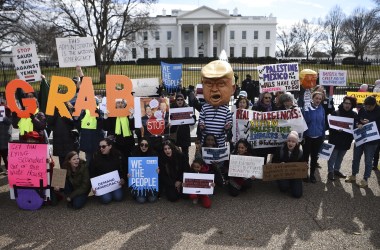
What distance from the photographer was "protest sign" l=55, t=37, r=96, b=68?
633 centimetres

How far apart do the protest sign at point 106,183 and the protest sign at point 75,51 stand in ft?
8.29

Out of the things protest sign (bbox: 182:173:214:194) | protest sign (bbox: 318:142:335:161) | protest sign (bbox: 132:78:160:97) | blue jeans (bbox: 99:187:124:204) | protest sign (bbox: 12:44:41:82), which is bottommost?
blue jeans (bbox: 99:187:124:204)

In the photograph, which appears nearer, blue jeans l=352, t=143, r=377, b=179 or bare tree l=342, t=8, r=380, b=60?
blue jeans l=352, t=143, r=377, b=179

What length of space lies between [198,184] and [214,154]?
2.44 feet

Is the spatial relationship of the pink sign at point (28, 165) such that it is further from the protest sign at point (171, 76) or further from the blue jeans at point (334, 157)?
the blue jeans at point (334, 157)

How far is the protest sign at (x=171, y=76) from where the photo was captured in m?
7.43

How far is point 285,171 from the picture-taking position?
17.3 ft

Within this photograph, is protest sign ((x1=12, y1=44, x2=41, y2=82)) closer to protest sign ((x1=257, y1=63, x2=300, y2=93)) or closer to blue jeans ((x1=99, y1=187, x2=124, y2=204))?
blue jeans ((x1=99, y1=187, x2=124, y2=204))

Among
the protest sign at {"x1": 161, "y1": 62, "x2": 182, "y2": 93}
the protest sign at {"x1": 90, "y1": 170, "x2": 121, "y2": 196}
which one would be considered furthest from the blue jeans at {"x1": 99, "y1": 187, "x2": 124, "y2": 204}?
the protest sign at {"x1": 161, "y1": 62, "x2": 182, "y2": 93}

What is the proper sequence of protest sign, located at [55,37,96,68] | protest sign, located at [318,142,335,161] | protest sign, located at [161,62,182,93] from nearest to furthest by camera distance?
protest sign, located at [318,142,335,161]
protest sign, located at [55,37,96,68]
protest sign, located at [161,62,182,93]

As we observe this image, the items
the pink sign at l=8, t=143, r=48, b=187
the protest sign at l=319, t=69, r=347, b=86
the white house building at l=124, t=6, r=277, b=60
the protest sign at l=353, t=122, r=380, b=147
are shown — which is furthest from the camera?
the white house building at l=124, t=6, r=277, b=60

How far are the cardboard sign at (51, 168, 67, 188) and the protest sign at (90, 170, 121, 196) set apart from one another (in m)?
0.43

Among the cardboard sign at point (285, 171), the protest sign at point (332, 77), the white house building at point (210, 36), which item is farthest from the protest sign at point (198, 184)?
the white house building at point (210, 36)

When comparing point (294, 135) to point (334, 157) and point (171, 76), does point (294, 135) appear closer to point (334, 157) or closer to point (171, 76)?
point (334, 157)
